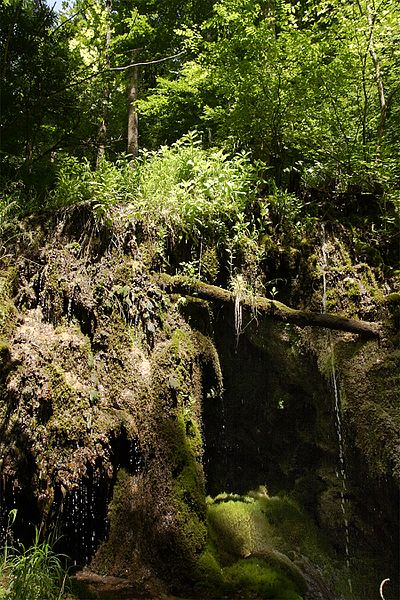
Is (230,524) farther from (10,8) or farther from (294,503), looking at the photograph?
(10,8)

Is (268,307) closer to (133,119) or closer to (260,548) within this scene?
(260,548)

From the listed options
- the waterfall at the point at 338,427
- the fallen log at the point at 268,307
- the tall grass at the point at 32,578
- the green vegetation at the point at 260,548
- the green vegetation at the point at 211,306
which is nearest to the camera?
the tall grass at the point at 32,578

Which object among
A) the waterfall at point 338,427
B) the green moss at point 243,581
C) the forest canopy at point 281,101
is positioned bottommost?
the green moss at point 243,581

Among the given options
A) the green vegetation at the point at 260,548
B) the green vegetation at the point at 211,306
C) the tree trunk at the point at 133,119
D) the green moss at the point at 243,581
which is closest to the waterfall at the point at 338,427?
the green vegetation at the point at 211,306

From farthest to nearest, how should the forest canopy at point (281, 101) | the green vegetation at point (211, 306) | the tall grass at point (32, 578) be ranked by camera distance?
1. the forest canopy at point (281, 101)
2. the green vegetation at point (211, 306)
3. the tall grass at point (32, 578)

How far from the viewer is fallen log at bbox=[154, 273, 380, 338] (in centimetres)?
524

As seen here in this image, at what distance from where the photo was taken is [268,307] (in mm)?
5363

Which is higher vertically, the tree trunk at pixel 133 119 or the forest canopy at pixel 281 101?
the tree trunk at pixel 133 119

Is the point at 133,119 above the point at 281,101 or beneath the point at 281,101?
above

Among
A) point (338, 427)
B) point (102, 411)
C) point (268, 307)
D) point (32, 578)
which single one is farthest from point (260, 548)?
point (32, 578)

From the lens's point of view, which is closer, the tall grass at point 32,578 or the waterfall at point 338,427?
the tall grass at point 32,578

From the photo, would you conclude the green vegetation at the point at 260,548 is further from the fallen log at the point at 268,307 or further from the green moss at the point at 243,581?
the fallen log at the point at 268,307

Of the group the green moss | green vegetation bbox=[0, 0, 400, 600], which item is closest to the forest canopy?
green vegetation bbox=[0, 0, 400, 600]

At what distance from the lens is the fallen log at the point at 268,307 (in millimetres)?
5238
